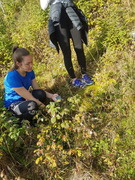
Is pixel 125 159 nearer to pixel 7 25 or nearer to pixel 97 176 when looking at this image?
pixel 97 176

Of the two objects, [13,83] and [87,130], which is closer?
[87,130]

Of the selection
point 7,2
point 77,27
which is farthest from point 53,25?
point 7,2

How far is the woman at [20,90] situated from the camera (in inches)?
103

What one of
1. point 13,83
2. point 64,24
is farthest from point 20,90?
point 64,24

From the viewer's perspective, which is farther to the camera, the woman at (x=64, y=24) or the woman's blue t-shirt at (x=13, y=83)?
the woman at (x=64, y=24)

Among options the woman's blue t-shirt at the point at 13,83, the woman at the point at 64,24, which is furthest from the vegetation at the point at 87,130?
the woman at the point at 64,24

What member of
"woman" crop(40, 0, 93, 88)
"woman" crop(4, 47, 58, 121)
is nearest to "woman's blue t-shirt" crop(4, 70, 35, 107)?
"woman" crop(4, 47, 58, 121)

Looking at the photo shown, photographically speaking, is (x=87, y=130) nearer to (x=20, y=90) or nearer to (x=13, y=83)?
(x=20, y=90)

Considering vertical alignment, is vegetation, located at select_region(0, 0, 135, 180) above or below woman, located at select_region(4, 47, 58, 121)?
below

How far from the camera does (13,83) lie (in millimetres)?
2670

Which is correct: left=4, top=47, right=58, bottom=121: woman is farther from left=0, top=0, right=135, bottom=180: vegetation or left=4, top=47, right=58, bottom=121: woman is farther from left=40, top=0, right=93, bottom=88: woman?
left=40, top=0, right=93, bottom=88: woman

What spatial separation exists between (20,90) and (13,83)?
151 mm

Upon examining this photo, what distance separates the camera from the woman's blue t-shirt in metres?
2.68

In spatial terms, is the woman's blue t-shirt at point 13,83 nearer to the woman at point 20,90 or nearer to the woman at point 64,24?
the woman at point 20,90
